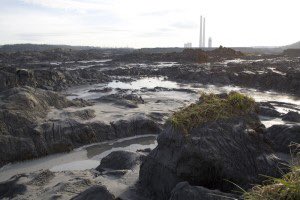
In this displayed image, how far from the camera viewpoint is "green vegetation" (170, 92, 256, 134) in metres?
5.64

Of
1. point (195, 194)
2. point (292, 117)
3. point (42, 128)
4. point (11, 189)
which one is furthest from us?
point (292, 117)

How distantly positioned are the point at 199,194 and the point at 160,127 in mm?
7202

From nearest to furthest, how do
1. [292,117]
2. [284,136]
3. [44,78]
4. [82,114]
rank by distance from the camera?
[284,136], [82,114], [292,117], [44,78]

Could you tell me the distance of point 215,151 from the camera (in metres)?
5.23

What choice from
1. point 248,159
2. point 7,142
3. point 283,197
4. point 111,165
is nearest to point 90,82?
point 7,142

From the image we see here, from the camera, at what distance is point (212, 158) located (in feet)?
16.9

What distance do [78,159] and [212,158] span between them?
16.3 feet

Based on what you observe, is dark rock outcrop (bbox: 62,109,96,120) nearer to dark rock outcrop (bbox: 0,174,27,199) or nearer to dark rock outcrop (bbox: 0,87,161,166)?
dark rock outcrop (bbox: 0,87,161,166)

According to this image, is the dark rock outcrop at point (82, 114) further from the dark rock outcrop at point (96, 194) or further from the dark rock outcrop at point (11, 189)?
the dark rock outcrop at point (96, 194)

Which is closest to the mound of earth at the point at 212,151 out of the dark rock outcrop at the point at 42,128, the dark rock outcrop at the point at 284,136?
the dark rock outcrop at the point at 284,136

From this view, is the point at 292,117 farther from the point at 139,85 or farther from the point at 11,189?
the point at 139,85

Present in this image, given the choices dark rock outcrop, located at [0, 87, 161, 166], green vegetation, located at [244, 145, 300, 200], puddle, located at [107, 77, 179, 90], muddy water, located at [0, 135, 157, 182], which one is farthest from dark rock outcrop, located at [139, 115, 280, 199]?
puddle, located at [107, 77, 179, 90]

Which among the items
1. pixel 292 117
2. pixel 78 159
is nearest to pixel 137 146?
pixel 78 159

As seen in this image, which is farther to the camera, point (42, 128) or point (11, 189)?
point (42, 128)
